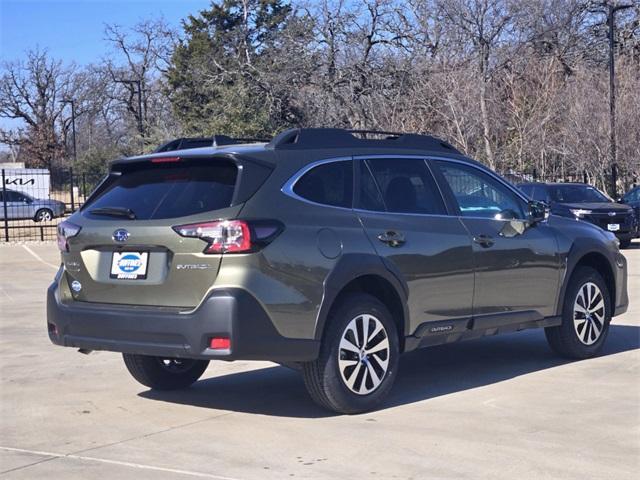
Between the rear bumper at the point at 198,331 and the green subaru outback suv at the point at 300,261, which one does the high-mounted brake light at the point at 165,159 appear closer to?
the green subaru outback suv at the point at 300,261

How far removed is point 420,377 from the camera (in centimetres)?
808

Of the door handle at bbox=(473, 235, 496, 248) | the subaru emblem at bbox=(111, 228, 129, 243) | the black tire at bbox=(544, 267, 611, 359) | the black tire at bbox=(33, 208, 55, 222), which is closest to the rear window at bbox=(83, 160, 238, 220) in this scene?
the subaru emblem at bbox=(111, 228, 129, 243)

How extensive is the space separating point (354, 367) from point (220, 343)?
41.0 inches

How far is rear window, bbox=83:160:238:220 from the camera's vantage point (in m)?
6.37

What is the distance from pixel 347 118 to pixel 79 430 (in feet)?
106

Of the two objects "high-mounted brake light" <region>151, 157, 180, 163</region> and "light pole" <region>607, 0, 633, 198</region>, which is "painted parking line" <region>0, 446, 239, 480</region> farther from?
"light pole" <region>607, 0, 633, 198</region>

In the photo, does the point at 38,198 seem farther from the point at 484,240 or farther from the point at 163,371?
the point at 484,240

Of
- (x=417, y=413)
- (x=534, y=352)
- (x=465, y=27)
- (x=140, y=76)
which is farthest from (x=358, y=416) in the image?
(x=140, y=76)

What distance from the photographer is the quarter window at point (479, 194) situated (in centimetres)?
776

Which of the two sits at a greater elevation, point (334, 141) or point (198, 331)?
point (334, 141)

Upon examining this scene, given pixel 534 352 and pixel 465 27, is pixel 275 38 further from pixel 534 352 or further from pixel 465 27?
pixel 534 352

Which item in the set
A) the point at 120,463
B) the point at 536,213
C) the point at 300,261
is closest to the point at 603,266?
the point at 536,213

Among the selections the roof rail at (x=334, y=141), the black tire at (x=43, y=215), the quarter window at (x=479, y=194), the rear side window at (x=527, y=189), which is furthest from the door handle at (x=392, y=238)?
the black tire at (x=43, y=215)

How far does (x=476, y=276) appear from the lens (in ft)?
24.6
